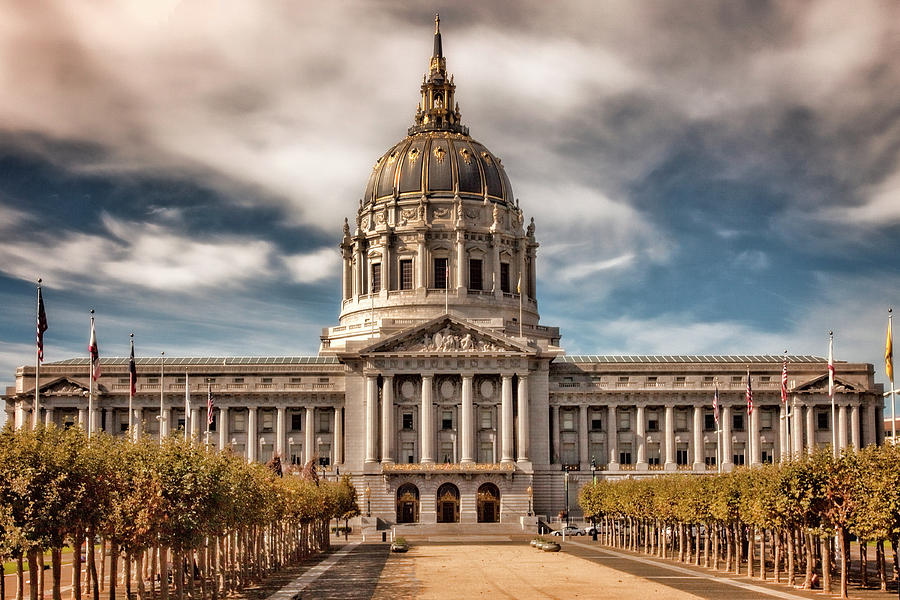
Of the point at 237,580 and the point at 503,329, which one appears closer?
the point at 237,580

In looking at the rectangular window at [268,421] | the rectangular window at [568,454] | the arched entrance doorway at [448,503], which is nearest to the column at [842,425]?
the rectangular window at [568,454]

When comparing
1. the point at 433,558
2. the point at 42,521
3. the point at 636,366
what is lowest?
the point at 433,558

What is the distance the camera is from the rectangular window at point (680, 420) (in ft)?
524

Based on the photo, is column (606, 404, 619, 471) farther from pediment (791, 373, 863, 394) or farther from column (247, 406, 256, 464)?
column (247, 406, 256, 464)

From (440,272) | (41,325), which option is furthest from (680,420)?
(41,325)

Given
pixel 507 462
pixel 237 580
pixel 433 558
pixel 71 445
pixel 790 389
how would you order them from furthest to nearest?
pixel 790 389
pixel 507 462
pixel 433 558
pixel 237 580
pixel 71 445

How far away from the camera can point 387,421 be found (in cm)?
14962

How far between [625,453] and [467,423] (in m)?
22.9

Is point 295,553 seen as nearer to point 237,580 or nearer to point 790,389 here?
point 237,580

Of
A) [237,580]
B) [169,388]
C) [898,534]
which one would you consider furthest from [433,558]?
[169,388]

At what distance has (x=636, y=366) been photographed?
15938 cm

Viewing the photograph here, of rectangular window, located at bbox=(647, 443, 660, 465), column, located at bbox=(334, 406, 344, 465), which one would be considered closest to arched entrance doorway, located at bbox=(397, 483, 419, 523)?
column, located at bbox=(334, 406, 344, 465)

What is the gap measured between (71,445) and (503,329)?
11238 cm

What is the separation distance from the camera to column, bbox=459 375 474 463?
493 ft
